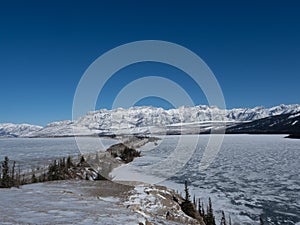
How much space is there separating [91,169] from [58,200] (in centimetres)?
1591

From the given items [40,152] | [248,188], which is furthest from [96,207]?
[40,152]

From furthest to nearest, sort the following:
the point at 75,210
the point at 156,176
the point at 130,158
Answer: the point at 130,158 → the point at 156,176 → the point at 75,210

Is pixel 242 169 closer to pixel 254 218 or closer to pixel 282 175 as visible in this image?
pixel 282 175

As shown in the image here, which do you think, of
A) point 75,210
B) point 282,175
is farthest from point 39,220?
point 282,175

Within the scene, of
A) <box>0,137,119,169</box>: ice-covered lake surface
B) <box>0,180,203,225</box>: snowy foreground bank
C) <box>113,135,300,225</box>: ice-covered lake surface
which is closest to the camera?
<box>0,180,203,225</box>: snowy foreground bank

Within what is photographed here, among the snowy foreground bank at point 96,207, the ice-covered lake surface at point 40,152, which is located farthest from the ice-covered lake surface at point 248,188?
the ice-covered lake surface at point 40,152

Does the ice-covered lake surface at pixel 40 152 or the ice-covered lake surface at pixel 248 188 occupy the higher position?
the ice-covered lake surface at pixel 40 152

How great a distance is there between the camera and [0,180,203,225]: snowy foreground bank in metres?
9.56

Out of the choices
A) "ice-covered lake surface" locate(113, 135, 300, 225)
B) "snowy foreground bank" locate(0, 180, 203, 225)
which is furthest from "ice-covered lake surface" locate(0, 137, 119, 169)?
"snowy foreground bank" locate(0, 180, 203, 225)

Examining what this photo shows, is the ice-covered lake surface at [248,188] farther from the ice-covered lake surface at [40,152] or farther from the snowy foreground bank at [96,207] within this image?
the ice-covered lake surface at [40,152]

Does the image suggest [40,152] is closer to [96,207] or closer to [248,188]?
[248,188]

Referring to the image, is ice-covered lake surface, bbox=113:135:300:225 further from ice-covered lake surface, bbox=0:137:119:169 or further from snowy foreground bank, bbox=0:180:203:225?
ice-covered lake surface, bbox=0:137:119:169

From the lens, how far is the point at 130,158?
145 feet

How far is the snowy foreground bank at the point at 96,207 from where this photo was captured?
956 centimetres
